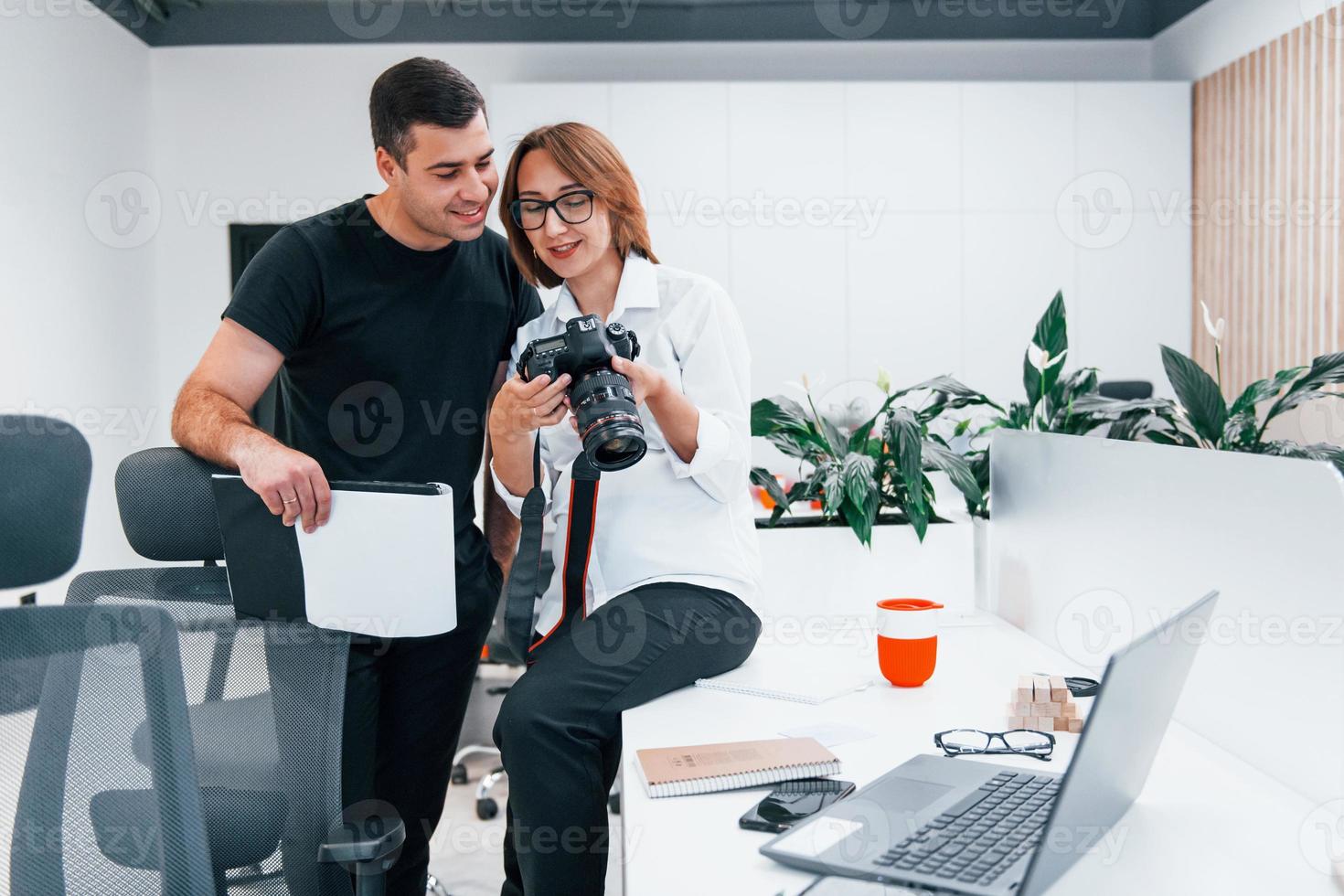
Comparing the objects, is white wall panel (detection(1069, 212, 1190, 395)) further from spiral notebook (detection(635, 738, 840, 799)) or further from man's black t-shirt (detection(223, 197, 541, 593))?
spiral notebook (detection(635, 738, 840, 799))

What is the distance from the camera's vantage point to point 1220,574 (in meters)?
1.14

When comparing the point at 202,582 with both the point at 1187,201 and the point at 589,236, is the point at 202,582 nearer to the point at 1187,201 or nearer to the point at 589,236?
the point at 589,236

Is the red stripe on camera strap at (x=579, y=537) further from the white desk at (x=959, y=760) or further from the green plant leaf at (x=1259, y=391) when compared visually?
the green plant leaf at (x=1259, y=391)

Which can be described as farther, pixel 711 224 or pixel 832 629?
pixel 711 224

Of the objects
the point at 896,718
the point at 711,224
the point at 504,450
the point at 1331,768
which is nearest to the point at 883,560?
the point at 896,718

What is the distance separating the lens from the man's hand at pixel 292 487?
1283mm

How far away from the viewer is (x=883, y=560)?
72.9 inches

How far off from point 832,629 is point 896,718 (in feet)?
1.62

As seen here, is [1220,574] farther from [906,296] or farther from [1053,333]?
[906,296]

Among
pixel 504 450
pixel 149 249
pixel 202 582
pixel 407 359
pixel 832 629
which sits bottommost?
pixel 832 629

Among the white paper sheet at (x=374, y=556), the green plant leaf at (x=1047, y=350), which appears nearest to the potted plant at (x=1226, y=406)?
the green plant leaf at (x=1047, y=350)

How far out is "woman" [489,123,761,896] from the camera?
1.23 m

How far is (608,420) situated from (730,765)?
45 centimetres

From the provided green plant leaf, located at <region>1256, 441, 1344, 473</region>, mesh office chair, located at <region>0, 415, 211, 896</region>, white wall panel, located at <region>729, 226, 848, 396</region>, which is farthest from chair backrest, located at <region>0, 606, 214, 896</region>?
white wall panel, located at <region>729, 226, 848, 396</region>
